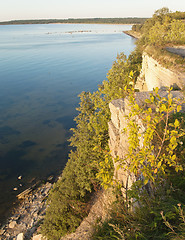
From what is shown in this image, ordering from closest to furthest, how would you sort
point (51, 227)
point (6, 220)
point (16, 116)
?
point (51, 227) → point (6, 220) → point (16, 116)

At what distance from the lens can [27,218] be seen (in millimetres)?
18891

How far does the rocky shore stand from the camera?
56.4 feet

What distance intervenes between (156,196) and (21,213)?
1942 cm

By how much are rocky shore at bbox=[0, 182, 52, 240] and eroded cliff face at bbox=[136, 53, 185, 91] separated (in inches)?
691

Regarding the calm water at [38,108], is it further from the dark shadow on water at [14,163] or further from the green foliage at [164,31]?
the green foliage at [164,31]

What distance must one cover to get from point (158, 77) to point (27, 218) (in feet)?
65.3

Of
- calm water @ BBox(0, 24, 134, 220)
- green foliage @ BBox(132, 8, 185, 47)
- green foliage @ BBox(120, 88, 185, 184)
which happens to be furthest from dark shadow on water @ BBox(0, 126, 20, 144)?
green foliage @ BBox(120, 88, 185, 184)

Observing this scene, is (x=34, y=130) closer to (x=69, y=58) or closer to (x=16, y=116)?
(x=16, y=116)

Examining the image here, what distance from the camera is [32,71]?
6644 centimetres

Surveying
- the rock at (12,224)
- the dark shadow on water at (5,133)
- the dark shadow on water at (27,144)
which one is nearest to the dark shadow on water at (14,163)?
the dark shadow on water at (27,144)

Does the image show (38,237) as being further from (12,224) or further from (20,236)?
(12,224)

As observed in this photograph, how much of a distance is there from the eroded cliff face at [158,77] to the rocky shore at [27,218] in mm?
17544

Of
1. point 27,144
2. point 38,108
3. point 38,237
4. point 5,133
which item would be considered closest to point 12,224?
point 38,237

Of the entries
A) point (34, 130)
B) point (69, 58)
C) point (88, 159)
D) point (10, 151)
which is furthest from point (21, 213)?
point (69, 58)
